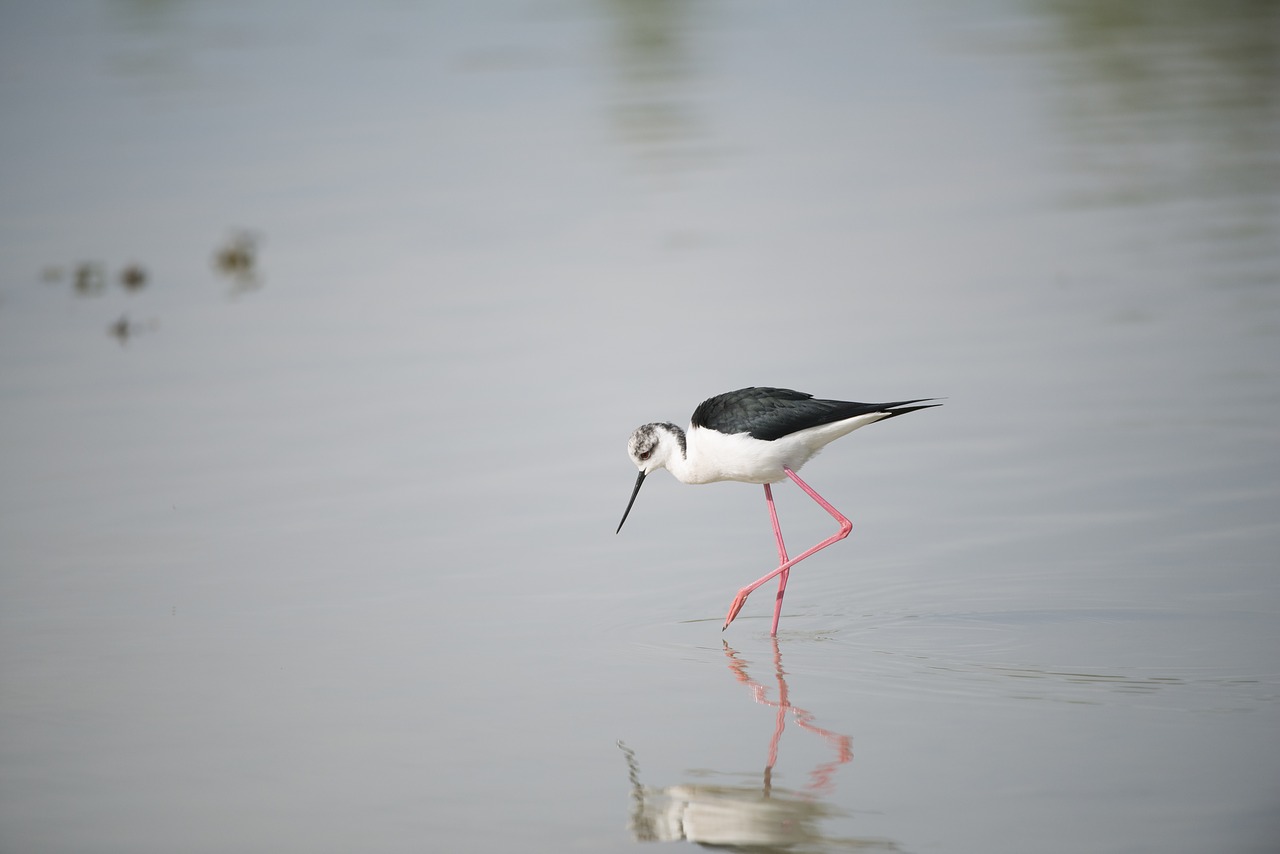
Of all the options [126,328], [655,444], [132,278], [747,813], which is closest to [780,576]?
[655,444]

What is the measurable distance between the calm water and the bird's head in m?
0.38

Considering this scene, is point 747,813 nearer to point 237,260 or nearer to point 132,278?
point 132,278

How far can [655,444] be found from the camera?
19.2ft

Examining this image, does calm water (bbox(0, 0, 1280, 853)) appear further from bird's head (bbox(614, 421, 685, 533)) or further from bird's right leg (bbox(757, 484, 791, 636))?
bird's head (bbox(614, 421, 685, 533))

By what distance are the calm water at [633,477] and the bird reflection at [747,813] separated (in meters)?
0.01

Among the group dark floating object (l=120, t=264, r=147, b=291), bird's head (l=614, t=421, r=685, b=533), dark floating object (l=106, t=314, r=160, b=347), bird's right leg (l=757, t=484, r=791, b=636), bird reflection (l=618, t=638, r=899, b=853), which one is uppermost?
dark floating object (l=120, t=264, r=147, b=291)

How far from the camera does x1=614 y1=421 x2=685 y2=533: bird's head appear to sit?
5809 mm

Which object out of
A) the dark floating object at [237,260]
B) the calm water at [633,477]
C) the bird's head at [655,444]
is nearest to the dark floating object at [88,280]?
the calm water at [633,477]

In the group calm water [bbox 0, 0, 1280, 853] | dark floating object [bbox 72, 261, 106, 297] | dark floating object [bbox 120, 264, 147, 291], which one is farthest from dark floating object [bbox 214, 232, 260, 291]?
dark floating object [bbox 72, 261, 106, 297]

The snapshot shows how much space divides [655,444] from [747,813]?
2.13m

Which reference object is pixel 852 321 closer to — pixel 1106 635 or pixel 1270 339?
pixel 1270 339

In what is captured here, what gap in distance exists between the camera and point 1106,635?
4.92 meters

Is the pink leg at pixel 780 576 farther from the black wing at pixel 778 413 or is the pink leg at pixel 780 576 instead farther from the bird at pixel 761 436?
the black wing at pixel 778 413

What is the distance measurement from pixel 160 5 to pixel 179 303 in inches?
612
